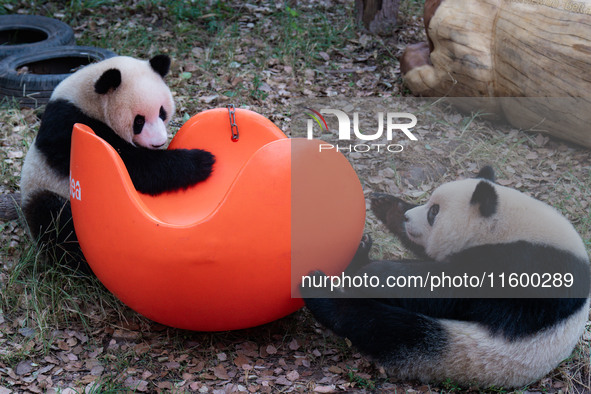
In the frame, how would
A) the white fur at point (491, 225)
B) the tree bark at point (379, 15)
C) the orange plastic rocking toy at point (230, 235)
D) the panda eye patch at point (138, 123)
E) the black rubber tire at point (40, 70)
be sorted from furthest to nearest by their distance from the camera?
the tree bark at point (379, 15) < the black rubber tire at point (40, 70) < the panda eye patch at point (138, 123) < the white fur at point (491, 225) < the orange plastic rocking toy at point (230, 235)

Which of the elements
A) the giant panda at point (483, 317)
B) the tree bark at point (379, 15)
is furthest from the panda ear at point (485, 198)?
the tree bark at point (379, 15)

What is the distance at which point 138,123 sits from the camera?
3203mm

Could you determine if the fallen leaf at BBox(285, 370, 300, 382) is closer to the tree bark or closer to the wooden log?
the wooden log

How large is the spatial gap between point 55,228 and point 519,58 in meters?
3.52

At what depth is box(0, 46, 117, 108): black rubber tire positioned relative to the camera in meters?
4.83

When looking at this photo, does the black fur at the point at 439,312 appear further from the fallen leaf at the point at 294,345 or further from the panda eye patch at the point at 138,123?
the panda eye patch at the point at 138,123

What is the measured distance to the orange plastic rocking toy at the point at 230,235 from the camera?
2.53 m

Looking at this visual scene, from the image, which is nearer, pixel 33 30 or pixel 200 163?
pixel 200 163

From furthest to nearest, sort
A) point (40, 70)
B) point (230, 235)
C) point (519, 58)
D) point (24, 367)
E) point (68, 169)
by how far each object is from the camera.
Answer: point (40, 70)
point (519, 58)
point (68, 169)
point (24, 367)
point (230, 235)

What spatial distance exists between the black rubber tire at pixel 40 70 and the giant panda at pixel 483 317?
3.24 metres

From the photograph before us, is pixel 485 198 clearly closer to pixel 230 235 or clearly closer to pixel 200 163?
pixel 230 235

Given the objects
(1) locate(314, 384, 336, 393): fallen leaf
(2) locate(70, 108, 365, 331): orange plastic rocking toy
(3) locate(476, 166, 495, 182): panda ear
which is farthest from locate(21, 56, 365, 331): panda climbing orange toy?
(3) locate(476, 166, 495, 182): panda ear

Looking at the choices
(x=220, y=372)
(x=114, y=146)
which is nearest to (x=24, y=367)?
(x=220, y=372)

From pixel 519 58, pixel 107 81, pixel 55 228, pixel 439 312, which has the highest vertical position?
pixel 107 81
